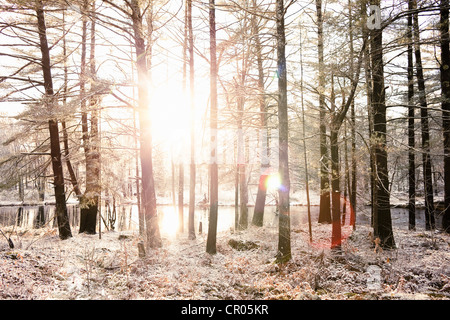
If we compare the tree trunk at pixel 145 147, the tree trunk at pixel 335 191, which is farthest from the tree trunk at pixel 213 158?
the tree trunk at pixel 335 191

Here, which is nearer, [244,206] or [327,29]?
[327,29]

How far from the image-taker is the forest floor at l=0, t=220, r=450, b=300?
527 cm

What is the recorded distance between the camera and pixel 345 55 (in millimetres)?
7789

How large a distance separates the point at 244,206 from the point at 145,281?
861 centimetres

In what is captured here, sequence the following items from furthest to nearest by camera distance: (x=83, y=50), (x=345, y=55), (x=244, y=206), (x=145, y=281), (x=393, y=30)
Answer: (x=244, y=206) < (x=83, y=50) < (x=393, y=30) < (x=345, y=55) < (x=145, y=281)

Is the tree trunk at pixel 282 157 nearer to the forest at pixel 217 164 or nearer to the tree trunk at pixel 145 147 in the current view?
the forest at pixel 217 164

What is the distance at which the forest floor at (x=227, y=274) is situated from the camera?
527 cm

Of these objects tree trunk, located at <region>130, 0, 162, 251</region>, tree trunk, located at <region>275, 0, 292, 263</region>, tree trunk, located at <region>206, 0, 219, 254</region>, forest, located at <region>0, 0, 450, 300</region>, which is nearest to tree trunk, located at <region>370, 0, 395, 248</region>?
forest, located at <region>0, 0, 450, 300</region>

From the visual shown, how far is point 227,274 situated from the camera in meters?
6.81

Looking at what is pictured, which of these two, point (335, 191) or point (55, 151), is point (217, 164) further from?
point (55, 151)
